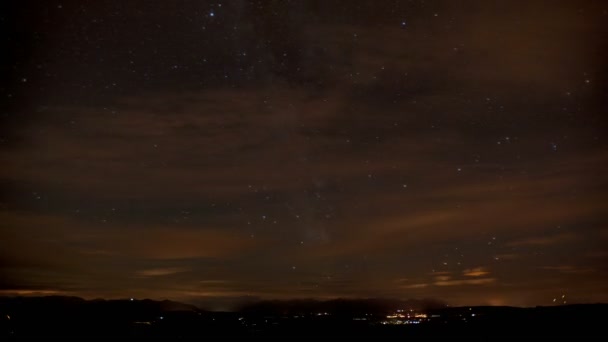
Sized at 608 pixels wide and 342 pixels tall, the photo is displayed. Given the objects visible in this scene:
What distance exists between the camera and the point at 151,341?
37.6m

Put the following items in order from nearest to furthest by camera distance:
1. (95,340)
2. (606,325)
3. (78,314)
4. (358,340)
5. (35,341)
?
(35,341), (95,340), (358,340), (606,325), (78,314)

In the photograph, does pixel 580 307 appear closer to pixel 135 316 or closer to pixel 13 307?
pixel 135 316

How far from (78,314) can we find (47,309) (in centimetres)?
308

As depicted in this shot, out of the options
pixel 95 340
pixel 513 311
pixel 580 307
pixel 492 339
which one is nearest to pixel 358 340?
pixel 492 339

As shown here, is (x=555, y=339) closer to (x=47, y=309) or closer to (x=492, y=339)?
(x=492, y=339)

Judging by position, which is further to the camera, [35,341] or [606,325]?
[606,325]

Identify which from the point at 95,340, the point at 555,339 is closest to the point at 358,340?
the point at 555,339

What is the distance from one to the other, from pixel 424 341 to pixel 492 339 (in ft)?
14.2

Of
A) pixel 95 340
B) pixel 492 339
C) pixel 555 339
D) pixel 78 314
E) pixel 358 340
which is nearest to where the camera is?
pixel 95 340

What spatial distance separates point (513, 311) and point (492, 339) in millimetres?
43193

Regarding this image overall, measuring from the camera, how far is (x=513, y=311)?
3255 inches

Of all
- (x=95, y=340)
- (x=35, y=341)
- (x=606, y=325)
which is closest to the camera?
(x=35, y=341)

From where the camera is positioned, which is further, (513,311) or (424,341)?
(513,311)

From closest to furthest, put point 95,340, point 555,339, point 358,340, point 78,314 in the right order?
point 95,340 → point 555,339 → point 358,340 → point 78,314
